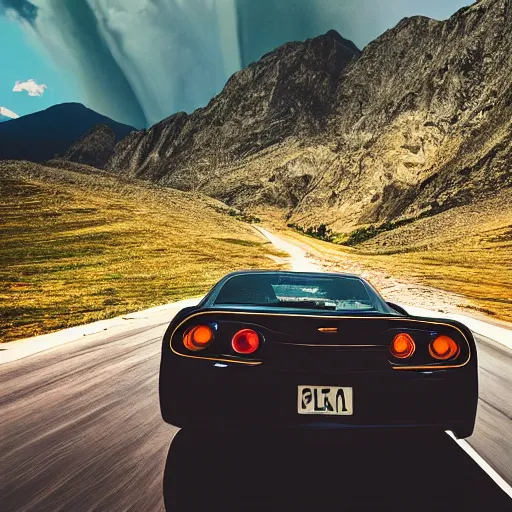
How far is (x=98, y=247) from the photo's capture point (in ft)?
155

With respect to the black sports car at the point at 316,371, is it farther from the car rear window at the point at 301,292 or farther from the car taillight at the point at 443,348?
the car rear window at the point at 301,292

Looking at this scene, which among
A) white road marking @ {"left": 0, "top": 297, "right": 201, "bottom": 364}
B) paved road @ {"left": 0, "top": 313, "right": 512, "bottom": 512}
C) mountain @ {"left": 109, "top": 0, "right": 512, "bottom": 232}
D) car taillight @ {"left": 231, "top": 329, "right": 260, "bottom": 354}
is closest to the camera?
paved road @ {"left": 0, "top": 313, "right": 512, "bottom": 512}

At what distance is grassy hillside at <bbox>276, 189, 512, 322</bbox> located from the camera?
26.8 m

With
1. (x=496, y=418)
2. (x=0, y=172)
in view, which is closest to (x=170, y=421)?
(x=496, y=418)

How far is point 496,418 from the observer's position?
15.5ft

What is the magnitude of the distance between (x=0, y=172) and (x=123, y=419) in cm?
A: 9943

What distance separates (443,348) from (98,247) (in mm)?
46979

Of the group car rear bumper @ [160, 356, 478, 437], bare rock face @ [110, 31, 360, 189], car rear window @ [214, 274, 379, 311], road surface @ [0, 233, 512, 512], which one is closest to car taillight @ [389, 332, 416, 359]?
car rear bumper @ [160, 356, 478, 437]

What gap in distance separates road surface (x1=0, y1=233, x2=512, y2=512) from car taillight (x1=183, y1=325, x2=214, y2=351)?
2.83 ft

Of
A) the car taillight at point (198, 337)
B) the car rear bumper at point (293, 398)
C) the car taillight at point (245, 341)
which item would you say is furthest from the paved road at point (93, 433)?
the car taillight at point (245, 341)

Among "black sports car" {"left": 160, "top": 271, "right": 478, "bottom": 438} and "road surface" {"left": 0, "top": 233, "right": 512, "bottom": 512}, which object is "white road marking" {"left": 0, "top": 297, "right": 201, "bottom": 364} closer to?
"road surface" {"left": 0, "top": 233, "right": 512, "bottom": 512}

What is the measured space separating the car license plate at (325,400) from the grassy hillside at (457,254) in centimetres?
1429

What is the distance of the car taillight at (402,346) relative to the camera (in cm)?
316

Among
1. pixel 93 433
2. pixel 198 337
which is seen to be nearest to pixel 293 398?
pixel 198 337
